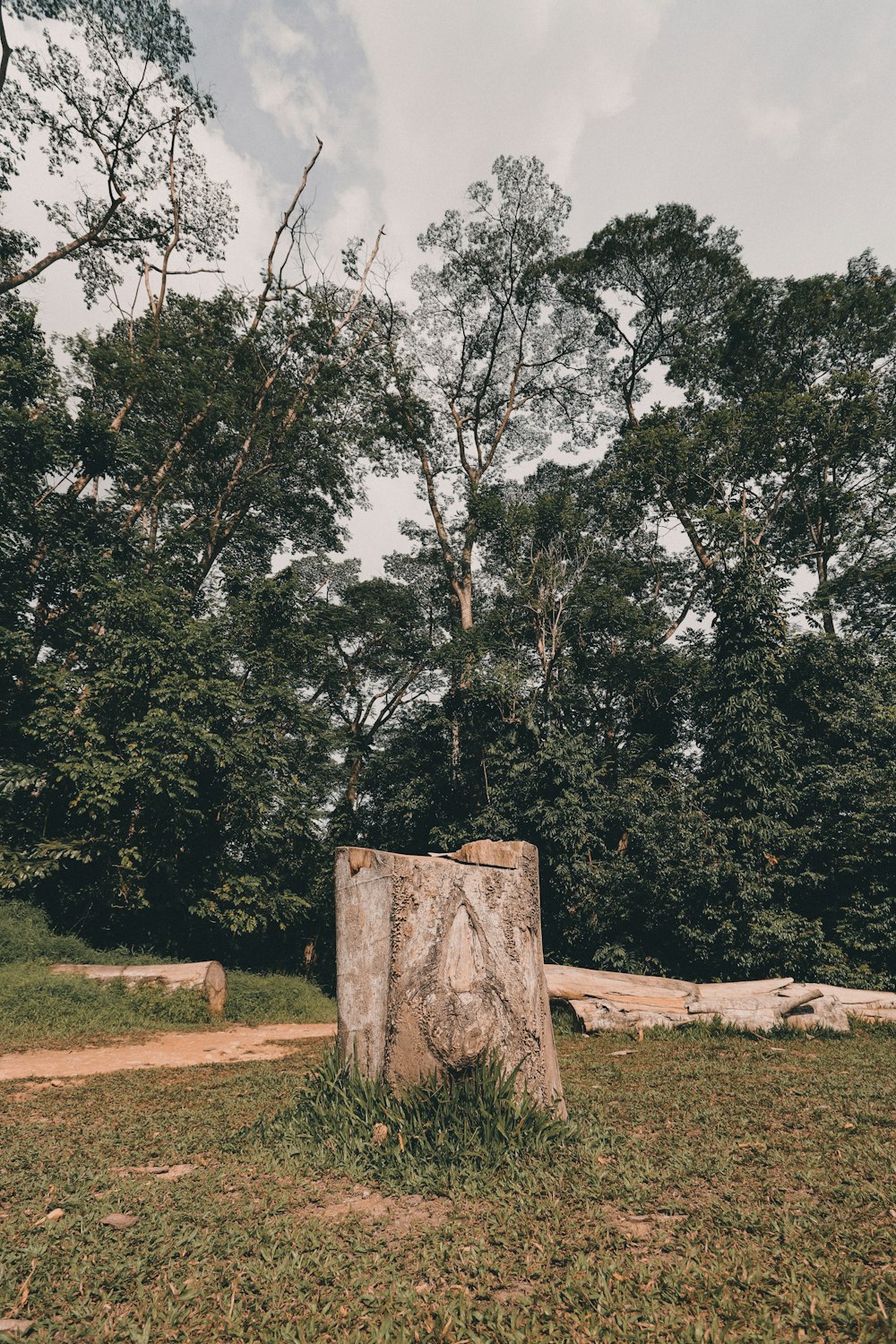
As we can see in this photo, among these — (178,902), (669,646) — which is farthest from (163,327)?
(669,646)

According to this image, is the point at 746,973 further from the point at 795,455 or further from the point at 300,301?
the point at 300,301

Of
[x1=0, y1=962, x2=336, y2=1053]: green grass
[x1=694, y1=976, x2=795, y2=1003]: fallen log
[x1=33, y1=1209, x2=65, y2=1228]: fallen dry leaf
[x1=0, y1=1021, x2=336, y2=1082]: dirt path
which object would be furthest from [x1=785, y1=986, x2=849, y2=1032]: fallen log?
[x1=33, y1=1209, x2=65, y2=1228]: fallen dry leaf

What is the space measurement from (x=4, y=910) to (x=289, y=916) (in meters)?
5.22

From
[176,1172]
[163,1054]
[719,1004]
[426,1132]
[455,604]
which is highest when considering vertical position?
[455,604]

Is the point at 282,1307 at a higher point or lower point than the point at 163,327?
lower

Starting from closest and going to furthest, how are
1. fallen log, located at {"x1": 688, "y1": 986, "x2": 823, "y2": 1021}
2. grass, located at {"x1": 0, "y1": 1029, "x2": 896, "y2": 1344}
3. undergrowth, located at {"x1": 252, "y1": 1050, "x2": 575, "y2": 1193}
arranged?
grass, located at {"x1": 0, "y1": 1029, "x2": 896, "y2": 1344} → undergrowth, located at {"x1": 252, "y1": 1050, "x2": 575, "y2": 1193} → fallen log, located at {"x1": 688, "y1": 986, "x2": 823, "y2": 1021}

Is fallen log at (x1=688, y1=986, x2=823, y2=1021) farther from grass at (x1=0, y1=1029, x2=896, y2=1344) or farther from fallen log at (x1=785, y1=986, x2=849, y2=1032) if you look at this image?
grass at (x1=0, y1=1029, x2=896, y2=1344)

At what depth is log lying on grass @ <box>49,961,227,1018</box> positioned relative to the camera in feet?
32.4

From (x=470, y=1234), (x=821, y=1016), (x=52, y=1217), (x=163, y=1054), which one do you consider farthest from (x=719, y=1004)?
(x=52, y=1217)

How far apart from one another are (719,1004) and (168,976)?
7716 millimetres

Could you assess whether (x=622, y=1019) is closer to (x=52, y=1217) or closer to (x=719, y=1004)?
(x=719, y=1004)

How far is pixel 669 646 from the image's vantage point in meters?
18.6

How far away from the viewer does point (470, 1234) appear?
2844 millimetres

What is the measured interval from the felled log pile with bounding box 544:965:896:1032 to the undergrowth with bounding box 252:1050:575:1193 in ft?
16.9
